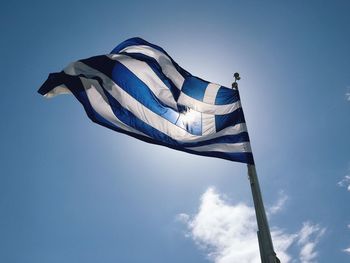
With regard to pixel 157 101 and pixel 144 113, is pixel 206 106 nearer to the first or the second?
pixel 157 101

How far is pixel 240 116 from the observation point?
9609mm

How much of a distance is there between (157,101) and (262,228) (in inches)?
192

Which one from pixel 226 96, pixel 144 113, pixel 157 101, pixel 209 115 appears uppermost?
pixel 226 96

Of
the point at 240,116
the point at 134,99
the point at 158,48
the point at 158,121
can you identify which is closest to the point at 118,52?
the point at 158,48

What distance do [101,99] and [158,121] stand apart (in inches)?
68.9

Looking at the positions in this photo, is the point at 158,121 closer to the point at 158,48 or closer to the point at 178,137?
the point at 178,137

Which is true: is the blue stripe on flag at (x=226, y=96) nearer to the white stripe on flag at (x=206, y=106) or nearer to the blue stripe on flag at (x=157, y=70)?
the white stripe on flag at (x=206, y=106)

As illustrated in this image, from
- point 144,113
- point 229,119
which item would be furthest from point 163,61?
point 229,119

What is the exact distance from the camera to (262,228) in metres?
7.06

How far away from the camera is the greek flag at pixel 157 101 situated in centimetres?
928

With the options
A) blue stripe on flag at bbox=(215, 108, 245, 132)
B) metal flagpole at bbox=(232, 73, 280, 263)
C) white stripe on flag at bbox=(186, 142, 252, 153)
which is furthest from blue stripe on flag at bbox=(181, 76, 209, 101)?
metal flagpole at bbox=(232, 73, 280, 263)

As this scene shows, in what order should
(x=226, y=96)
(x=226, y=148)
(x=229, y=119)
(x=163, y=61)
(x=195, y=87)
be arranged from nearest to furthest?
(x=226, y=148), (x=229, y=119), (x=226, y=96), (x=195, y=87), (x=163, y=61)

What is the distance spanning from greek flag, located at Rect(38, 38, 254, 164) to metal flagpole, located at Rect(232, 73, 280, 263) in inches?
37.7

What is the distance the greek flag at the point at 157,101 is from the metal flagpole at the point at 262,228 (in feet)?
3.14
